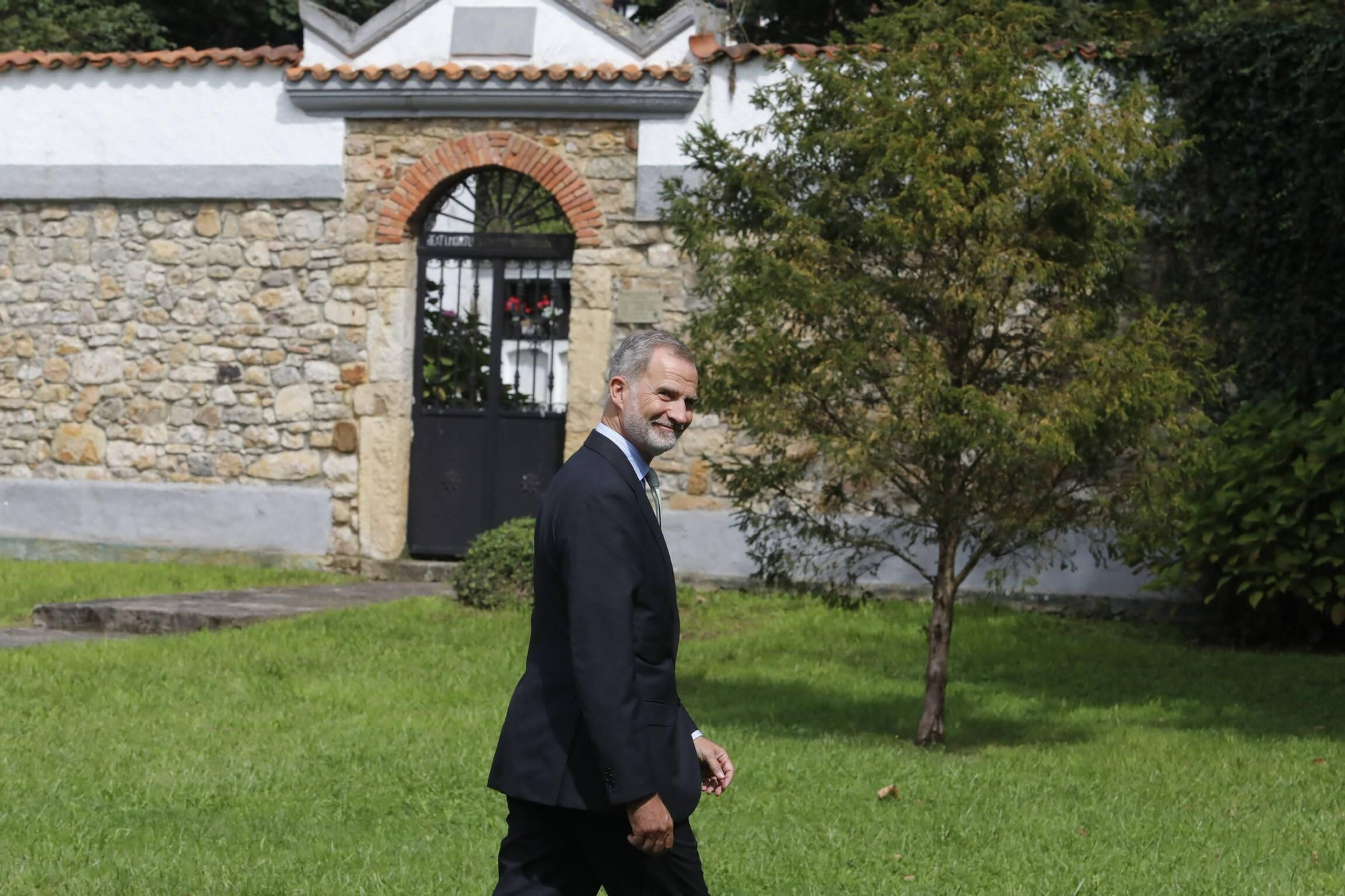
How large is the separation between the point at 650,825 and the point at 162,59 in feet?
37.4

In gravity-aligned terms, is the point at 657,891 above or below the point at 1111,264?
below

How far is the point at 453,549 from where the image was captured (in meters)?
13.0

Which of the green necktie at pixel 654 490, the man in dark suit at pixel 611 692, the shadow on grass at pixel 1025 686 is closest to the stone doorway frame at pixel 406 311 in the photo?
the shadow on grass at pixel 1025 686

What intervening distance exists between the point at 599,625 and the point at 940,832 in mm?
2987

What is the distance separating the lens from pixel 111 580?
12.0 meters

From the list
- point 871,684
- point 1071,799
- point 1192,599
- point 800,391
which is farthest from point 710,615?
point 1071,799

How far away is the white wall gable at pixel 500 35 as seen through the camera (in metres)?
12.4

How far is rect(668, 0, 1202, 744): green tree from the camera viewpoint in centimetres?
709

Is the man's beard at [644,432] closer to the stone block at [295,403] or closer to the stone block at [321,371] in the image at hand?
the stone block at [321,371]

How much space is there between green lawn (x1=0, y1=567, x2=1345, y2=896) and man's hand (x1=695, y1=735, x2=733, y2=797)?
1668mm

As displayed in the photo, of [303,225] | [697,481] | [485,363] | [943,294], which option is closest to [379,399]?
[485,363]

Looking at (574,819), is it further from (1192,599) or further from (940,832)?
(1192,599)

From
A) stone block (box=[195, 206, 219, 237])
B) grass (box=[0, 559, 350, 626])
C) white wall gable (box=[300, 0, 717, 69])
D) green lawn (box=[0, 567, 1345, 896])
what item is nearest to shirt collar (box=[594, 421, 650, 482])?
green lawn (box=[0, 567, 1345, 896])

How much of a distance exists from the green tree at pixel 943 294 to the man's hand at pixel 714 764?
3.67 m
